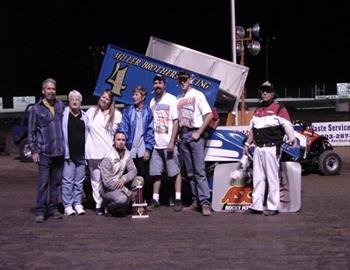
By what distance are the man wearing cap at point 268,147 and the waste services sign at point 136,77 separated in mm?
1915

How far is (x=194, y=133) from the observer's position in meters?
8.45

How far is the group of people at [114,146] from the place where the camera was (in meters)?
8.27

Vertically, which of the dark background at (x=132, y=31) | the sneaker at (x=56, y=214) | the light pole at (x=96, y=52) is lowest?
the sneaker at (x=56, y=214)

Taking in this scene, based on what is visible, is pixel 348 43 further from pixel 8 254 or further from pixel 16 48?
pixel 8 254

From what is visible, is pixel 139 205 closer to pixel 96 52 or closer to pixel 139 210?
pixel 139 210

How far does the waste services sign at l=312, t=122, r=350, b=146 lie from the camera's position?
16.3 m

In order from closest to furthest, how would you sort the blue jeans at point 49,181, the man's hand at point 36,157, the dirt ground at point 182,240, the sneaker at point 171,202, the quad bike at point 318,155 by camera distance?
the dirt ground at point 182,240 < the man's hand at point 36,157 < the blue jeans at point 49,181 < the sneaker at point 171,202 < the quad bike at point 318,155

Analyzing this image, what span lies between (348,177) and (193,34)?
57434 mm

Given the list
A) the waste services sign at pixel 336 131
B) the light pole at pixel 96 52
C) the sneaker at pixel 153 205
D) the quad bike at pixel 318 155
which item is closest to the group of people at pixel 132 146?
the sneaker at pixel 153 205

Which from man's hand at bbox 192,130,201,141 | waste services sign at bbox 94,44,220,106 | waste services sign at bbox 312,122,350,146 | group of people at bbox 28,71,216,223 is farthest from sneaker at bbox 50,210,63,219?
waste services sign at bbox 312,122,350,146

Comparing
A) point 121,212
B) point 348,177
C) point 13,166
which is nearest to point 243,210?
point 121,212

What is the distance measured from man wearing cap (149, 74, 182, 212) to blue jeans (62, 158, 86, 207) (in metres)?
0.97

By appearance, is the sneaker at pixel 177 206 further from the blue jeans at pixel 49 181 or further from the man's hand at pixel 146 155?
the blue jeans at pixel 49 181

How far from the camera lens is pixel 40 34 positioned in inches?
2616
